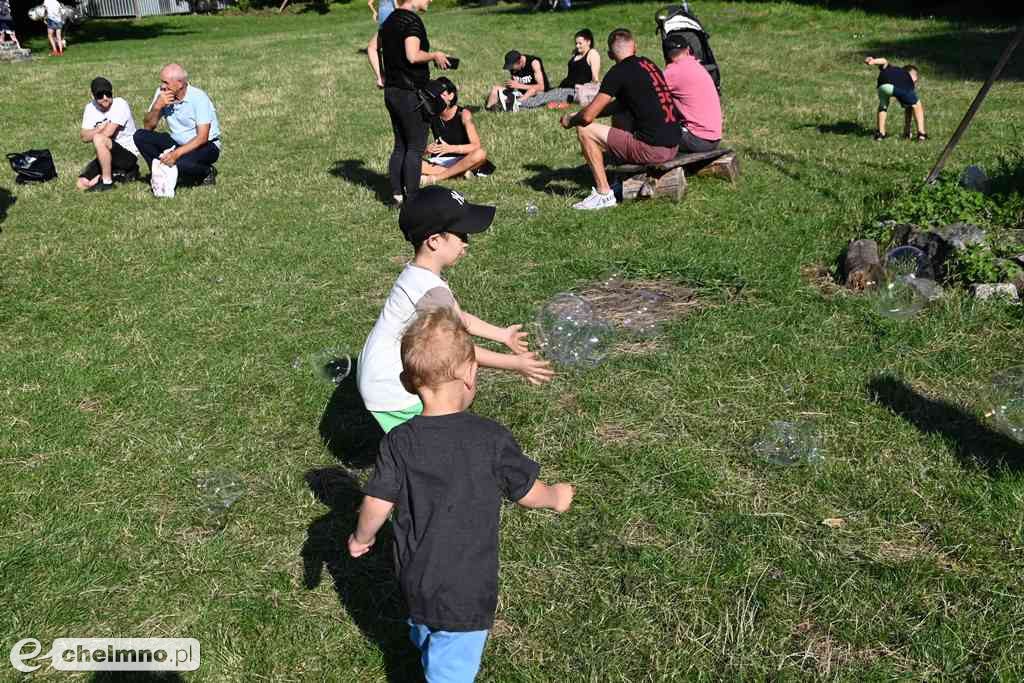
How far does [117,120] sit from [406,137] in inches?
178

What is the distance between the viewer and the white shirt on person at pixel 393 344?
13.4ft

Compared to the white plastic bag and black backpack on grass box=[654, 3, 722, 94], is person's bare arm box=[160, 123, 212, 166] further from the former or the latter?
black backpack on grass box=[654, 3, 722, 94]

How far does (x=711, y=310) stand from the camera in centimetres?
669

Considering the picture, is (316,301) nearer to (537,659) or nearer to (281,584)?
(281,584)

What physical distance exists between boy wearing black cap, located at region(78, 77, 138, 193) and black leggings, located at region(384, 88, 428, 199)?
4163mm

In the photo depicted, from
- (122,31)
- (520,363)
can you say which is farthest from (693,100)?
(122,31)

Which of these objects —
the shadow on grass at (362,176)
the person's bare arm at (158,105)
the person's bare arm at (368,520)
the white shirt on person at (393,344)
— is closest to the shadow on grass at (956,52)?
the shadow on grass at (362,176)

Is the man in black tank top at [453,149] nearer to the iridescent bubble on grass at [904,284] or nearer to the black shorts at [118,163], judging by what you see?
the black shorts at [118,163]

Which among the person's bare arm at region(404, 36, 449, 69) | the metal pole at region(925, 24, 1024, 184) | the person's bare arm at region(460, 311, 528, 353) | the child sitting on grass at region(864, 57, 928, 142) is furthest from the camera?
the child sitting on grass at region(864, 57, 928, 142)

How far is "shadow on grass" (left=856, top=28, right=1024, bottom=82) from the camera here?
54.3ft

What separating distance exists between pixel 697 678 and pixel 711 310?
3.57 m

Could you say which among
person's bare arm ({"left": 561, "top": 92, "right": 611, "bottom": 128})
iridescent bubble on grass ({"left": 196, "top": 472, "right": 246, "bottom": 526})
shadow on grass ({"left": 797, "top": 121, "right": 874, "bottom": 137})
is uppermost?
person's bare arm ({"left": 561, "top": 92, "right": 611, "bottom": 128})

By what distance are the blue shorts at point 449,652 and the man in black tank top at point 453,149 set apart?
839 cm

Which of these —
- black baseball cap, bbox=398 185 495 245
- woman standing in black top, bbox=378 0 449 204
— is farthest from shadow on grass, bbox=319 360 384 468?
woman standing in black top, bbox=378 0 449 204
